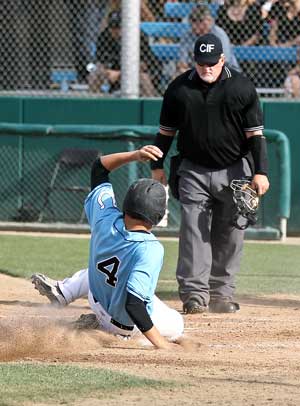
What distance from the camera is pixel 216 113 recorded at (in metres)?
7.58

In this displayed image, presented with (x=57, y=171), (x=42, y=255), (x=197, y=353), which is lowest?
(x=42, y=255)

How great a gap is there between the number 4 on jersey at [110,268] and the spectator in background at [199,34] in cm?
744

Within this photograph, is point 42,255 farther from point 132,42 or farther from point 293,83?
point 293,83

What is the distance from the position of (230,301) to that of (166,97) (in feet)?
5.38

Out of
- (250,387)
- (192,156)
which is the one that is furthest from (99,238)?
(192,156)

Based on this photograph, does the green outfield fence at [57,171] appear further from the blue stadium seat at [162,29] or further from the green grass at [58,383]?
the green grass at [58,383]

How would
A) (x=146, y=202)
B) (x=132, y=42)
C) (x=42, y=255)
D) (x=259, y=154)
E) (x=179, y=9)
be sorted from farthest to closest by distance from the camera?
(x=179, y=9)
(x=132, y=42)
(x=42, y=255)
(x=259, y=154)
(x=146, y=202)

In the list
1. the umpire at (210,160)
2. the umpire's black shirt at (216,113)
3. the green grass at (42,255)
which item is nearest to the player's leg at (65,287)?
the umpire at (210,160)

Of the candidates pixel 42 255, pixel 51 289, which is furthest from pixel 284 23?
pixel 51 289

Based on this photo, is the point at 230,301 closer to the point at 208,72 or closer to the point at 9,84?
the point at 208,72

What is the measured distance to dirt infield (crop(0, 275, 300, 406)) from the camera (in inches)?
189

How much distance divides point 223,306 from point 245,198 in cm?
90

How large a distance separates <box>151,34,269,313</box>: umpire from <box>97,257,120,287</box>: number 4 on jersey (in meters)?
1.91

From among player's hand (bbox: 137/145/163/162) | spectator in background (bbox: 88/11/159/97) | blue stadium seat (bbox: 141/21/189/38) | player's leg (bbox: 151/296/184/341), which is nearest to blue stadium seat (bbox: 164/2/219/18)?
blue stadium seat (bbox: 141/21/189/38)
